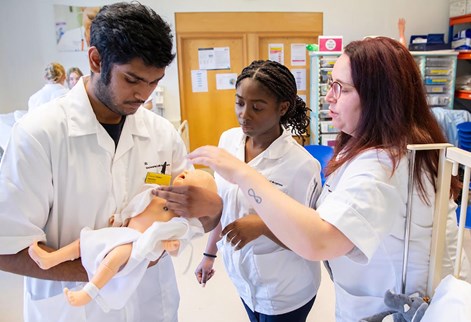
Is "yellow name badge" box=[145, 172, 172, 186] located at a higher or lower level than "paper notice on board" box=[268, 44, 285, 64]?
lower

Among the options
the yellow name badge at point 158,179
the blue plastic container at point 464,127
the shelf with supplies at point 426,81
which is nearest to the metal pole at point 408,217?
the yellow name badge at point 158,179

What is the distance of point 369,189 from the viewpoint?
739 millimetres

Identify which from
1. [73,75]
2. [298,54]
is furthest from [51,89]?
[298,54]

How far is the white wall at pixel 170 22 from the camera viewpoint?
13.0ft

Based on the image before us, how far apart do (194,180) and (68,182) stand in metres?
0.34

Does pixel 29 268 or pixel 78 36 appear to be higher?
pixel 78 36

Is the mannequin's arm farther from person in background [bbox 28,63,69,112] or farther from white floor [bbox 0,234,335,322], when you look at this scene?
person in background [bbox 28,63,69,112]

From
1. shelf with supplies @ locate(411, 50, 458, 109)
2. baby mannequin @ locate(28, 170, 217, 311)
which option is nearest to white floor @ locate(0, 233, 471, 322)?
baby mannequin @ locate(28, 170, 217, 311)

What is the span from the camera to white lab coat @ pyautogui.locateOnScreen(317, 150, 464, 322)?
0.73 meters

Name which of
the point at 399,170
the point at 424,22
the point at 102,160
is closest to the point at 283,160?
the point at 399,170

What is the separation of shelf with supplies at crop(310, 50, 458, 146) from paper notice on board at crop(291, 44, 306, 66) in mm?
319

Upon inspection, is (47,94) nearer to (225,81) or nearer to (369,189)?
(225,81)

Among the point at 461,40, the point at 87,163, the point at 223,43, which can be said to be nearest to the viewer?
the point at 87,163

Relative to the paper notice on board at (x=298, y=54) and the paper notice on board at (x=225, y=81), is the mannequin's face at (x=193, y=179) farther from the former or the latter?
the paper notice on board at (x=298, y=54)
